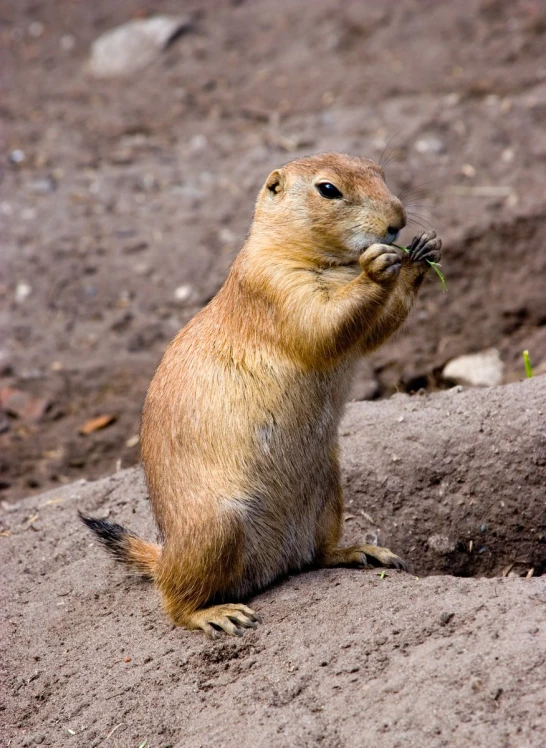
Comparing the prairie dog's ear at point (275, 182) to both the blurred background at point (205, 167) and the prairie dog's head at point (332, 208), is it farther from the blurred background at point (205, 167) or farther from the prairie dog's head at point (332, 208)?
the blurred background at point (205, 167)

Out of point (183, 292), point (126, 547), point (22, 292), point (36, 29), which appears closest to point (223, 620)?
point (126, 547)

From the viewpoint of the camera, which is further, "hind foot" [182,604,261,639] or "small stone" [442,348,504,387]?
"small stone" [442,348,504,387]

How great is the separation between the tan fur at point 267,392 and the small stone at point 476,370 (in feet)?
8.90

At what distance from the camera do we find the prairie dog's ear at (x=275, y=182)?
4246 millimetres

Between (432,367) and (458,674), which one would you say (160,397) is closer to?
(458,674)

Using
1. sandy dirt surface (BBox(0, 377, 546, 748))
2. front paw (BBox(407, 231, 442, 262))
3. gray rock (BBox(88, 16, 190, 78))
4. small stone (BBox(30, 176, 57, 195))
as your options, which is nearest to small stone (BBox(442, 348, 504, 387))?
sandy dirt surface (BBox(0, 377, 546, 748))

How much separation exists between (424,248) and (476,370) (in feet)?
9.10

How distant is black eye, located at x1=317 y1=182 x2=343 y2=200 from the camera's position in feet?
13.1

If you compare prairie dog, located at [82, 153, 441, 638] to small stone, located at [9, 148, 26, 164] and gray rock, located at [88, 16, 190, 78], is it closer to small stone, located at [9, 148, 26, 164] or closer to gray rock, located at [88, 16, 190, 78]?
small stone, located at [9, 148, 26, 164]

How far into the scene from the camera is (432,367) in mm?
7020

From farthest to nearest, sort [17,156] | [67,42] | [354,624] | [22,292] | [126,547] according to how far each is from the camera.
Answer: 1. [67,42]
2. [17,156]
3. [22,292]
4. [126,547]
5. [354,624]

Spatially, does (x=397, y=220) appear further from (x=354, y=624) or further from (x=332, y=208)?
(x=354, y=624)

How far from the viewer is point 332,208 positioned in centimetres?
398

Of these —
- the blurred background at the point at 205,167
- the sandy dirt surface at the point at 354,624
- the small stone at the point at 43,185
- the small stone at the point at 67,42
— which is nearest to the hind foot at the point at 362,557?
the sandy dirt surface at the point at 354,624
